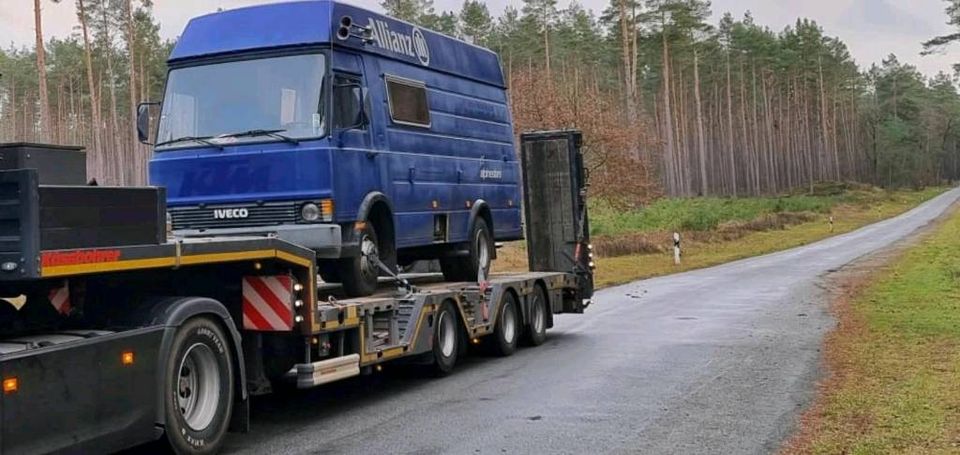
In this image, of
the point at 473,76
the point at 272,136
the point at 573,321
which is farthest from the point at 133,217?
the point at 573,321

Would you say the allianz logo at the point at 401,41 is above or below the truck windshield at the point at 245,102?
above

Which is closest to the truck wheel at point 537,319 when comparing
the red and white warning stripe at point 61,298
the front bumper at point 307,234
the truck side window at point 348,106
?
the front bumper at point 307,234

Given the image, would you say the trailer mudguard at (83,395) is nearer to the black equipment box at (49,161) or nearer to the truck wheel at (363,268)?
the black equipment box at (49,161)

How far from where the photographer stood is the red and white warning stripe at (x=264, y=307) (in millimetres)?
7676

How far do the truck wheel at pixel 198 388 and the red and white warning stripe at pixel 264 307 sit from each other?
1.85 feet

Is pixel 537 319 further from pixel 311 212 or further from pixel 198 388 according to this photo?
pixel 198 388

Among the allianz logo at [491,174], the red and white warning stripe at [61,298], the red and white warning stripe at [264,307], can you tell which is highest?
the allianz logo at [491,174]

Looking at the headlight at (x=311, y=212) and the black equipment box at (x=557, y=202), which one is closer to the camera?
the headlight at (x=311, y=212)

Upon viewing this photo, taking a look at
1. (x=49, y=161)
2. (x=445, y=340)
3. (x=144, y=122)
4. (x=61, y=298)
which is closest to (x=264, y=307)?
(x=61, y=298)

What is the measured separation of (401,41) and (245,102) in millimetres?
2378

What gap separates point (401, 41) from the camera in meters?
11.1

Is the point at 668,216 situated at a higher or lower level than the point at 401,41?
lower

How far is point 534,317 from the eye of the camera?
13539mm

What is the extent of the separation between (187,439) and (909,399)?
621 centimetres
